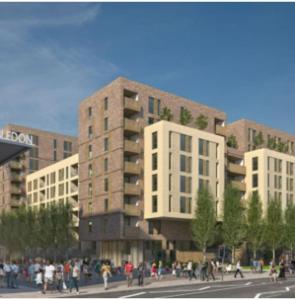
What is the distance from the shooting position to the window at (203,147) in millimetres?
70500

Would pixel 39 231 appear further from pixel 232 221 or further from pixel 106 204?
pixel 232 221

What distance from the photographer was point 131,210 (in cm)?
6712

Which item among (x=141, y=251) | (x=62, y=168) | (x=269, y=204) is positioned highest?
(x=62, y=168)

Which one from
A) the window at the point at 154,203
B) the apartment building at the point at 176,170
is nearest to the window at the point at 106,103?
the apartment building at the point at 176,170

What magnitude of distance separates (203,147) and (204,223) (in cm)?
1220

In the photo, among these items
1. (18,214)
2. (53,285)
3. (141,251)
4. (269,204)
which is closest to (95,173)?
(141,251)

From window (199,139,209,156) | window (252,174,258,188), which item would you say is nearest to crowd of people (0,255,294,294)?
window (199,139,209,156)

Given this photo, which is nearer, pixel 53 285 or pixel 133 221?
pixel 53 285

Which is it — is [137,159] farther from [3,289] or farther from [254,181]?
[3,289]

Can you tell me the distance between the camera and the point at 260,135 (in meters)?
88.5

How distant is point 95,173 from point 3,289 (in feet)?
129

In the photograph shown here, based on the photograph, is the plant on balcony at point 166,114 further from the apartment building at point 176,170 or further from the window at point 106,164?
the window at point 106,164

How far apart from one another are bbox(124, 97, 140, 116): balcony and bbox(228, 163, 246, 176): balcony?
1818cm

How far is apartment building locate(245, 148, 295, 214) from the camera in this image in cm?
7894
